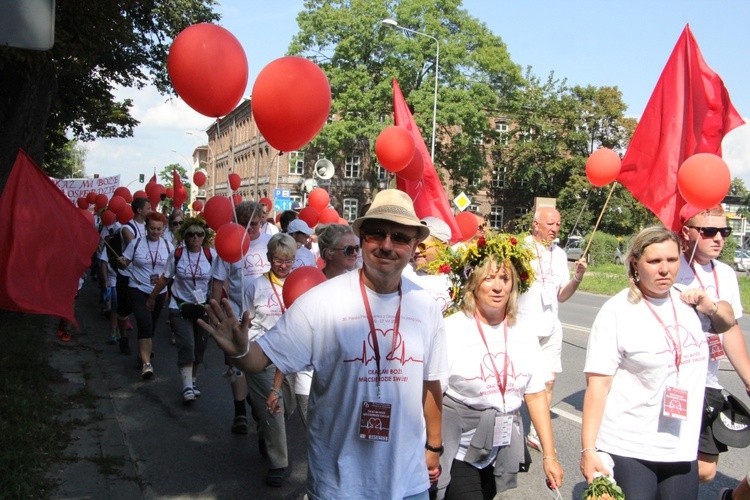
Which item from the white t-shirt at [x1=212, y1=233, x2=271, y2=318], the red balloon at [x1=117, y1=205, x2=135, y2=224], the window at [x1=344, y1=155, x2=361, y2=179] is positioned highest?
the window at [x1=344, y1=155, x2=361, y2=179]

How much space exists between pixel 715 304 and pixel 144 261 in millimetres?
6647

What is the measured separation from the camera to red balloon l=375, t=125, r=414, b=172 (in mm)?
7020

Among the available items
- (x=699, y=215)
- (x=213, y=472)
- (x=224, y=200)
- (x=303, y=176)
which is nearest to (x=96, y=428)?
(x=213, y=472)

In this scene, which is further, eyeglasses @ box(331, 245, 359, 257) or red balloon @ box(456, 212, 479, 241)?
red balloon @ box(456, 212, 479, 241)

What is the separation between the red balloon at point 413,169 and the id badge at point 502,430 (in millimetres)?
4339

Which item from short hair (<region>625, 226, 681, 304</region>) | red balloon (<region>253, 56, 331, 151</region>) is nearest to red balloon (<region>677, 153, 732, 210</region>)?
short hair (<region>625, 226, 681, 304</region>)

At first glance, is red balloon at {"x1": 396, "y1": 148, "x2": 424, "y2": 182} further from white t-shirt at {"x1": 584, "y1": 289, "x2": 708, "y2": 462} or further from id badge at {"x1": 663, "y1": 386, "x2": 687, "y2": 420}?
id badge at {"x1": 663, "y1": 386, "x2": 687, "y2": 420}

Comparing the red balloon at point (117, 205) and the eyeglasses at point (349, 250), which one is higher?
the red balloon at point (117, 205)

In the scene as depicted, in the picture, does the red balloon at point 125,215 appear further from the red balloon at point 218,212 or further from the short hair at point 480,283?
the short hair at point 480,283

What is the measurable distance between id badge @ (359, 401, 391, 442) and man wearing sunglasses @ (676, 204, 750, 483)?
2.09m

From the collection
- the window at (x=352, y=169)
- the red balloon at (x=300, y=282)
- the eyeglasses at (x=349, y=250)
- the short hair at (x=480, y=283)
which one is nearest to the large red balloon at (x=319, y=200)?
the eyeglasses at (x=349, y=250)

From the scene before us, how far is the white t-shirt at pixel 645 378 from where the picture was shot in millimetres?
3238

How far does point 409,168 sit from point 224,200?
6.64 ft

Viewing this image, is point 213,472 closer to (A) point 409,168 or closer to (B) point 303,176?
(A) point 409,168
